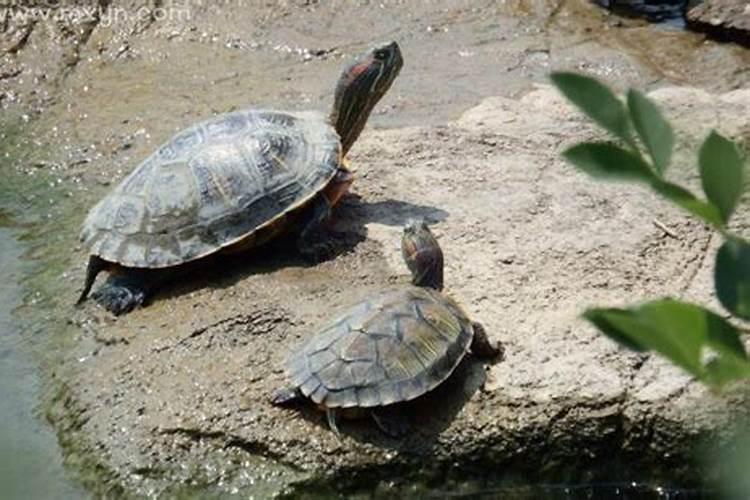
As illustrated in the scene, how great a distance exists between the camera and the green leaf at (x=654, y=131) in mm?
445

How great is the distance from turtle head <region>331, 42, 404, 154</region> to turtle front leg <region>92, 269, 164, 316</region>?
3.59 feet

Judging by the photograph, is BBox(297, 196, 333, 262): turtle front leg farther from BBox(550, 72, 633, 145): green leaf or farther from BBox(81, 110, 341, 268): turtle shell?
BBox(550, 72, 633, 145): green leaf

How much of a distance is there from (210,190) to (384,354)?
1.34m

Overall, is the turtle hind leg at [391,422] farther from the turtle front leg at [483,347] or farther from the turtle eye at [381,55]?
the turtle eye at [381,55]

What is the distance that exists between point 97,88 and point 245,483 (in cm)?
415

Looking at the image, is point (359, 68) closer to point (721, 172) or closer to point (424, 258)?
point (424, 258)

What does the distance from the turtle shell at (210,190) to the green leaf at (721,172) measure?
414cm

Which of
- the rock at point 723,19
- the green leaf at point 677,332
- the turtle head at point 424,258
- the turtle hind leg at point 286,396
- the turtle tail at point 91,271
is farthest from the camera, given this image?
the rock at point 723,19

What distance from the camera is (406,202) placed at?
511cm

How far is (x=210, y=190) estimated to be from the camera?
4.66 m

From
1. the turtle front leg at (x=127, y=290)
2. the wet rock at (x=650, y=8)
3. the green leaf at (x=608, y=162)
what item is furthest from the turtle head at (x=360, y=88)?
the green leaf at (x=608, y=162)

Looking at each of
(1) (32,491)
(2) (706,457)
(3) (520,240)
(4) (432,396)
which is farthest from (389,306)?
(2) (706,457)

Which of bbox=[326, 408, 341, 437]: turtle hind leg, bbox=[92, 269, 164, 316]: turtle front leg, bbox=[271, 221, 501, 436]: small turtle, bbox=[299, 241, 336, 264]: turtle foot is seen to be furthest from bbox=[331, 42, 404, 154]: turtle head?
bbox=[326, 408, 341, 437]: turtle hind leg

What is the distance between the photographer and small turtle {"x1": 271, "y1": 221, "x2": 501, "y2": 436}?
3.59m
